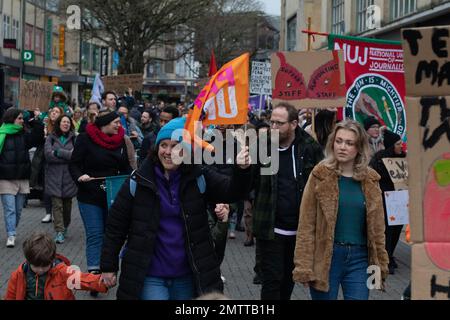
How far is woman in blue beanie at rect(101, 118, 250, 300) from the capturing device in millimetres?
4598

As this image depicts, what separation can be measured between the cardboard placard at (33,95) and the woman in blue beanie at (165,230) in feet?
43.8

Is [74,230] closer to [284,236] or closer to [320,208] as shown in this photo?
[284,236]

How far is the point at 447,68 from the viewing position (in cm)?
364

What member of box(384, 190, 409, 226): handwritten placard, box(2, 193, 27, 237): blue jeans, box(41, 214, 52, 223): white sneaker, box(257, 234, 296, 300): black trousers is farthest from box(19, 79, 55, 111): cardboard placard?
box(257, 234, 296, 300): black trousers

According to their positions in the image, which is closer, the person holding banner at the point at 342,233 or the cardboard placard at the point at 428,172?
the cardboard placard at the point at 428,172

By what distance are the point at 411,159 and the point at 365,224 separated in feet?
4.62

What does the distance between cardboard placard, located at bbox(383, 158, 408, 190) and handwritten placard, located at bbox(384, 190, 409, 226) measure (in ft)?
1.50

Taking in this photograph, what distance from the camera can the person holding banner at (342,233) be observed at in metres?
5.03

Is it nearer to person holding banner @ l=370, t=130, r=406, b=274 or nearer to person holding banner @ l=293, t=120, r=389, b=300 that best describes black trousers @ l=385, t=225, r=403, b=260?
person holding banner @ l=370, t=130, r=406, b=274

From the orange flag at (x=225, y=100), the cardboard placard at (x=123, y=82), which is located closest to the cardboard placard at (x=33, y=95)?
the cardboard placard at (x=123, y=82)

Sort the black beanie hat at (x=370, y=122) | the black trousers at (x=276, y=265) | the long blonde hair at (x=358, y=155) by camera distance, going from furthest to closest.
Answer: the black beanie hat at (x=370, y=122) < the black trousers at (x=276, y=265) < the long blonde hair at (x=358, y=155)

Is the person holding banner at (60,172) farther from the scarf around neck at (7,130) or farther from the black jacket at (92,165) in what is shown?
the black jacket at (92,165)

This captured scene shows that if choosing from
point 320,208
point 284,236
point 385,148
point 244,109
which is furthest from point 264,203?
Answer: point 385,148

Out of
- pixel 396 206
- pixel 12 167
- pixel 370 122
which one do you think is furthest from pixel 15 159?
pixel 396 206
